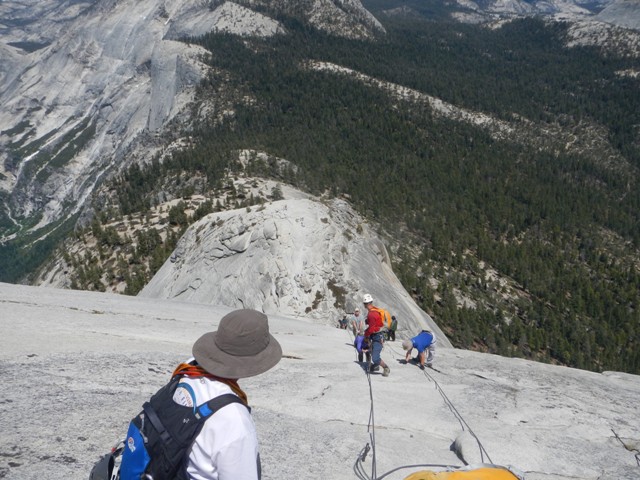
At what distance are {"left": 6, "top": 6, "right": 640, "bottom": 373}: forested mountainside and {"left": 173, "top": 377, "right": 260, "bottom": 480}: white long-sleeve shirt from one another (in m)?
28.5

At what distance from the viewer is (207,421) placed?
289 centimetres

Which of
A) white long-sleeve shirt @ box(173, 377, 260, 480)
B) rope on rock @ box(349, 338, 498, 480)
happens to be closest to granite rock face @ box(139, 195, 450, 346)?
rope on rock @ box(349, 338, 498, 480)

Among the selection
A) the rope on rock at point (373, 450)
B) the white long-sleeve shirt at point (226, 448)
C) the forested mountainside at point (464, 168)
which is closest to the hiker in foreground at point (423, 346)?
the rope on rock at point (373, 450)

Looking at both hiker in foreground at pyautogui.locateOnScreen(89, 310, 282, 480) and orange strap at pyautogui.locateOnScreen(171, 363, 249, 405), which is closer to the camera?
hiker in foreground at pyautogui.locateOnScreen(89, 310, 282, 480)

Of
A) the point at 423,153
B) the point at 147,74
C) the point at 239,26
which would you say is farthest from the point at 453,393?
the point at 147,74

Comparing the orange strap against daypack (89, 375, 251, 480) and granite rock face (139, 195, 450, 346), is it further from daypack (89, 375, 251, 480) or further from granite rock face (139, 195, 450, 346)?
granite rock face (139, 195, 450, 346)

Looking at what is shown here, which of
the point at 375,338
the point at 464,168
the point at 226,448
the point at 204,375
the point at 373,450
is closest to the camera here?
the point at 226,448

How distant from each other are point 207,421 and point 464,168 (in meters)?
81.7

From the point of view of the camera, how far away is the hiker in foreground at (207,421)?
9.47 ft

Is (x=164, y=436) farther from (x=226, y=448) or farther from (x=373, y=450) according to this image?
Answer: (x=373, y=450)

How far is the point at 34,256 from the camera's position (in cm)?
12619

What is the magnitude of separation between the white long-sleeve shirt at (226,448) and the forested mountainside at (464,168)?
93.6 ft

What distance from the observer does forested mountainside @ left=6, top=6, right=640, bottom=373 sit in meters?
42.3

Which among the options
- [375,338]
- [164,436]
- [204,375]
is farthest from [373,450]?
[375,338]
